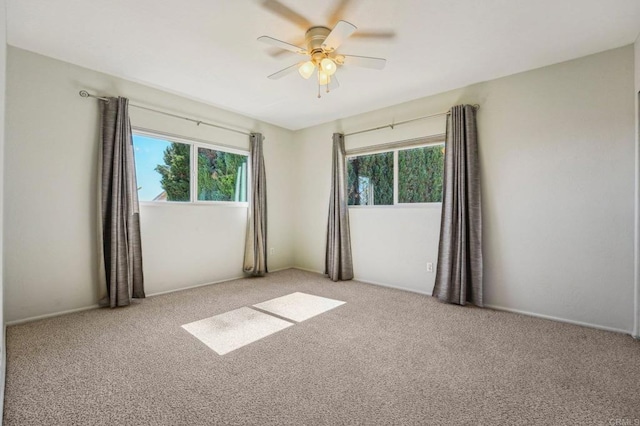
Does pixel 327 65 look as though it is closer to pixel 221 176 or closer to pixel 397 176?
pixel 397 176

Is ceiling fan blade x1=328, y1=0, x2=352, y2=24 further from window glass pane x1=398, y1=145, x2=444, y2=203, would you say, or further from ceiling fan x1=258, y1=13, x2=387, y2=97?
window glass pane x1=398, y1=145, x2=444, y2=203

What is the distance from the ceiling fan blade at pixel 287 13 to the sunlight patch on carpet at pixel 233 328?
98.0 inches

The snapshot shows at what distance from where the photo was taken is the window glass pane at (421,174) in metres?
3.62

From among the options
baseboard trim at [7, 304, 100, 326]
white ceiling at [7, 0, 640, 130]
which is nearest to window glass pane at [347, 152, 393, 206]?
Result: white ceiling at [7, 0, 640, 130]

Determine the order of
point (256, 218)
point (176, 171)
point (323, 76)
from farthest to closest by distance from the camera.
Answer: point (256, 218)
point (176, 171)
point (323, 76)

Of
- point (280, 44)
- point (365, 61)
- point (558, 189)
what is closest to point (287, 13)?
point (280, 44)

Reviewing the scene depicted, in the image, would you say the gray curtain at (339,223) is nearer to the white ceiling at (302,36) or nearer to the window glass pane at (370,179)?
the window glass pane at (370,179)

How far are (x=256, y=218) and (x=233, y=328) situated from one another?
2094 millimetres

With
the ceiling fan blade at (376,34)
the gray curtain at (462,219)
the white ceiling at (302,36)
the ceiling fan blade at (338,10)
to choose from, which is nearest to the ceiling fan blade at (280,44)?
the white ceiling at (302,36)

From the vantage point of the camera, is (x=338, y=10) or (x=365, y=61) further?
(x=365, y=61)

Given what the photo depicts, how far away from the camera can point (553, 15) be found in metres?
2.11

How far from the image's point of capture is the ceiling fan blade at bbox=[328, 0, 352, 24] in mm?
1975

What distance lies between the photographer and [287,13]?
2.10m

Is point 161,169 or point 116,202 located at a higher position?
point 161,169
